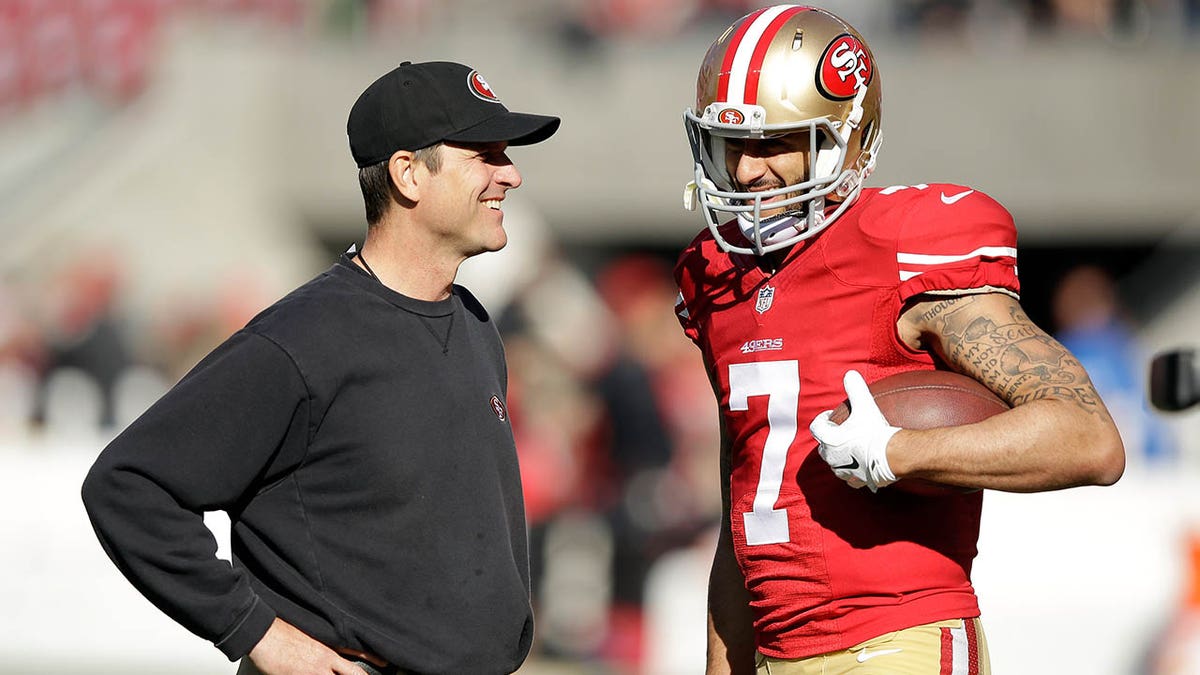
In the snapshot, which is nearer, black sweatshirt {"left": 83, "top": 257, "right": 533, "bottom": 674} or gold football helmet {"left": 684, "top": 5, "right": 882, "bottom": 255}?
black sweatshirt {"left": 83, "top": 257, "right": 533, "bottom": 674}

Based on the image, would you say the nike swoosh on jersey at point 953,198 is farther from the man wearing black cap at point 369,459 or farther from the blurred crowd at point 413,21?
the blurred crowd at point 413,21

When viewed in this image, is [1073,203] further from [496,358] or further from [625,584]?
[496,358]

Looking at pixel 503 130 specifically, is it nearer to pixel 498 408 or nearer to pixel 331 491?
pixel 498 408

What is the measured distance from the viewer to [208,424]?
9.82ft

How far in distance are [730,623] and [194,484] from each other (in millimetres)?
1287

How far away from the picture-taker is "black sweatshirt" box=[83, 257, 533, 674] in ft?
9.78

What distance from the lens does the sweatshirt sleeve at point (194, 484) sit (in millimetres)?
2963

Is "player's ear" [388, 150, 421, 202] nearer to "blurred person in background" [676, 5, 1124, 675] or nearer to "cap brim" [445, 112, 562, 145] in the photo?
"cap brim" [445, 112, 562, 145]

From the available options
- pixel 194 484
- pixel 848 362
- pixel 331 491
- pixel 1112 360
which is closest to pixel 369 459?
pixel 331 491

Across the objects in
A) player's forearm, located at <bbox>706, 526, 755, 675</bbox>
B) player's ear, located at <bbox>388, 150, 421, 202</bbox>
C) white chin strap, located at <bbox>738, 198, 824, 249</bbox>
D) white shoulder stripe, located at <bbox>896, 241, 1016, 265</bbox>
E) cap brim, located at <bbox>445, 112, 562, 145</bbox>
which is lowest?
player's forearm, located at <bbox>706, 526, 755, 675</bbox>

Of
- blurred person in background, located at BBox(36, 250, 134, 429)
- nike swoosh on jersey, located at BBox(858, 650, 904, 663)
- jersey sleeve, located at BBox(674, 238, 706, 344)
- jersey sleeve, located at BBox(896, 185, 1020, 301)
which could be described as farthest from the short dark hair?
blurred person in background, located at BBox(36, 250, 134, 429)

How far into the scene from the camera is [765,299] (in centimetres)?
322

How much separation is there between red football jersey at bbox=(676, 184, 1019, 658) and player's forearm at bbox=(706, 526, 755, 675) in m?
0.25

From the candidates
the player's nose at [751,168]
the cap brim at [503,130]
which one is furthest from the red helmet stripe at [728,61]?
the cap brim at [503,130]
